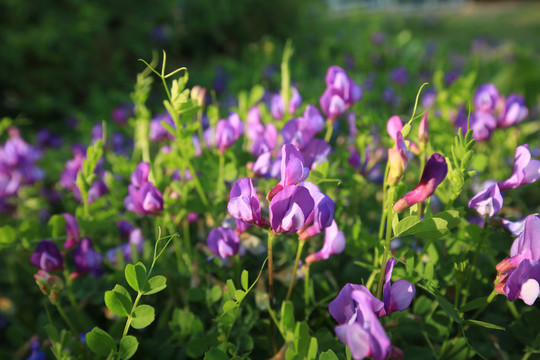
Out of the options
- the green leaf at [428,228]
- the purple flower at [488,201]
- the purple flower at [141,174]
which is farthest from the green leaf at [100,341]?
the purple flower at [488,201]

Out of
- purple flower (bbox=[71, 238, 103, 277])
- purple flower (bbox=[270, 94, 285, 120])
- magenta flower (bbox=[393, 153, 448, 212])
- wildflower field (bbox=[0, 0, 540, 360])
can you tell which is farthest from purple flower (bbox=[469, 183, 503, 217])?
purple flower (bbox=[71, 238, 103, 277])

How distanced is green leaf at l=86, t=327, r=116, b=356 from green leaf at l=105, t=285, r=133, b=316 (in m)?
0.05

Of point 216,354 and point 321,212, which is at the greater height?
point 321,212

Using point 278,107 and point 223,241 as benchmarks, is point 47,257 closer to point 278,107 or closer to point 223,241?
point 223,241

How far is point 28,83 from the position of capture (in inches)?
161

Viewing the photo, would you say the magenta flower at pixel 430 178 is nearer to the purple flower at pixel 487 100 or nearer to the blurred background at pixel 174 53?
the purple flower at pixel 487 100

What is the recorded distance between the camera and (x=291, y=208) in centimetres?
72

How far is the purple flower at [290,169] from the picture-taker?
70cm

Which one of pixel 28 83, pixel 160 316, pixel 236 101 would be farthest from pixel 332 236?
pixel 28 83

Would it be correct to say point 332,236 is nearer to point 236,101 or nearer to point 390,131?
point 390,131

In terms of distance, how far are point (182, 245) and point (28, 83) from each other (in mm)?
3624

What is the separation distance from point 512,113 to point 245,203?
43.6 inches

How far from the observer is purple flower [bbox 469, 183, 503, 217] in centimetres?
82

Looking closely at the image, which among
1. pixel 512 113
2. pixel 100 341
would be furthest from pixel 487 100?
pixel 100 341
